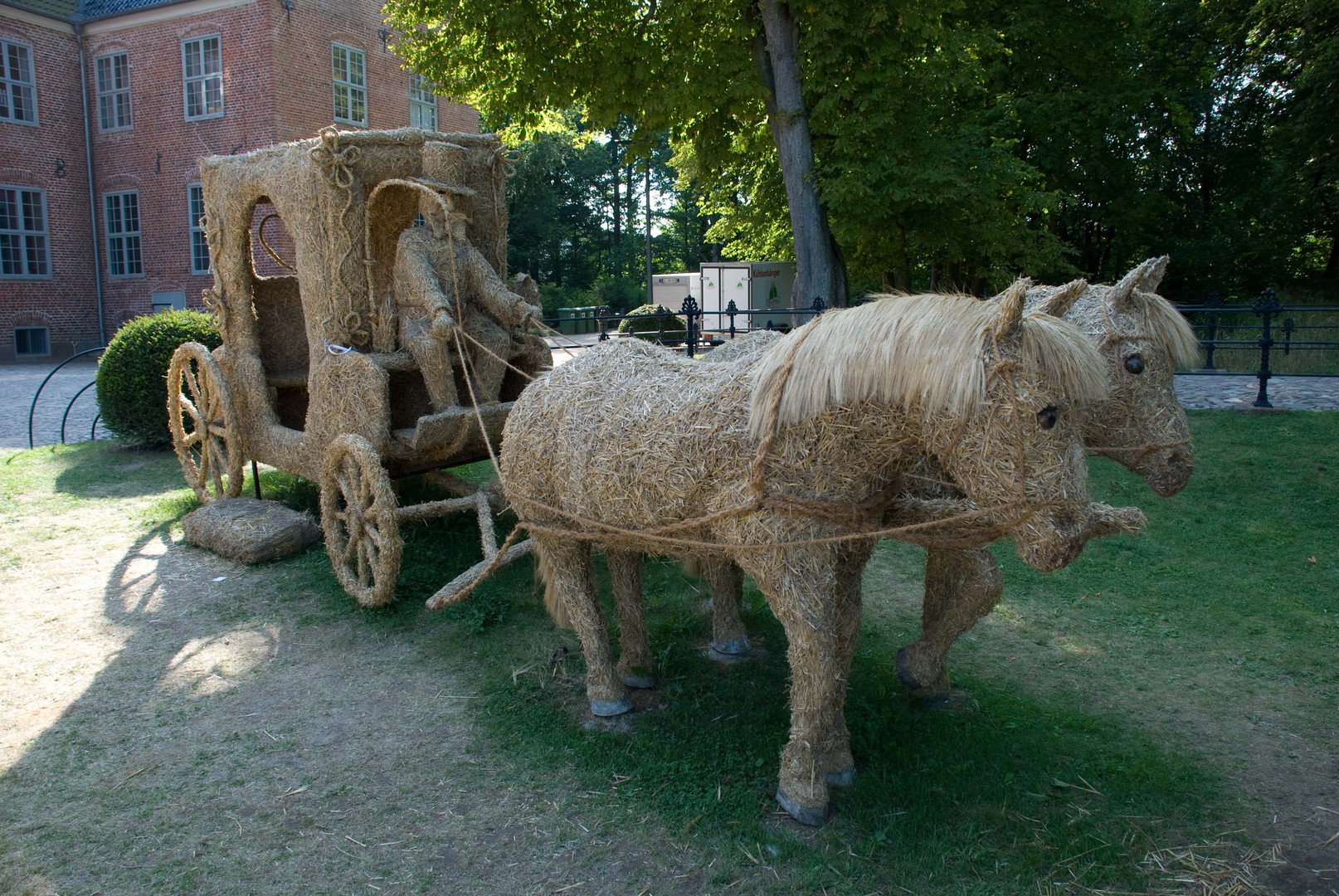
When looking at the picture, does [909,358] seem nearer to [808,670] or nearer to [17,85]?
[808,670]

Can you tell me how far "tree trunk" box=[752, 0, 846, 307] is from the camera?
11641mm

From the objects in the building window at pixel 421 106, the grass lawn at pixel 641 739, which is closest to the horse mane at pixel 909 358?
the grass lawn at pixel 641 739

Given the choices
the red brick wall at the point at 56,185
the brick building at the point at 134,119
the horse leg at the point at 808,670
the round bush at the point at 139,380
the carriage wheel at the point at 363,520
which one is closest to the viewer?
the horse leg at the point at 808,670

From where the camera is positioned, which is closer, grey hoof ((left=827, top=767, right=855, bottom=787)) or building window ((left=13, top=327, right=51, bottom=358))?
grey hoof ((left=827, top=767, right=855, bottom=787))

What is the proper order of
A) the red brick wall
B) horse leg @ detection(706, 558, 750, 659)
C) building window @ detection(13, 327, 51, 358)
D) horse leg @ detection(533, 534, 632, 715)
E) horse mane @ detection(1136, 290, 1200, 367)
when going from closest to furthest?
horse mane @ detection(1136, 290, 1200, 367) < horse leg @ detection(533, 534, 632, 715) < horse leg @ detection(706, 558, 750, 659) < the red brick wall < building window @ detection(13, 327, 51, 358)

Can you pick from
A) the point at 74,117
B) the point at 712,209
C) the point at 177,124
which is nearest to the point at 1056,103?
the point at 712,209

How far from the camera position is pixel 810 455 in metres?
2.96

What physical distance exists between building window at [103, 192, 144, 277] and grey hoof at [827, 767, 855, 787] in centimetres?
2439

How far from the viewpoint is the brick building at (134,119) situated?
20.2m

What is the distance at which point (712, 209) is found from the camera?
60.5 ft

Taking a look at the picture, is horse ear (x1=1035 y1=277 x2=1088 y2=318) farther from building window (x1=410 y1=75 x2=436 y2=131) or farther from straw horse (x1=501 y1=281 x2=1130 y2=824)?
building window (x1=410 y1=75 x2=436 y2=131)

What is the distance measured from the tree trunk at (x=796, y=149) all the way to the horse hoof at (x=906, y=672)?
7.83 metres

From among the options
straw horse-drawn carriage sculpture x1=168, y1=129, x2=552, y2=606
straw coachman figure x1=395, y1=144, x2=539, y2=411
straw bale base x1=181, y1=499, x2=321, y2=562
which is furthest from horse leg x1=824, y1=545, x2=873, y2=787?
straw bale base x1=181, y1=499, x2=321, y2=562

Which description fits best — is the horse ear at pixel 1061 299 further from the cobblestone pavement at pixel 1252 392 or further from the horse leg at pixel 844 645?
the cobblestone pavement at pixel 1252 392
